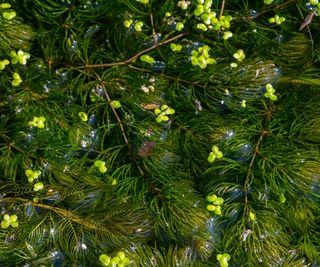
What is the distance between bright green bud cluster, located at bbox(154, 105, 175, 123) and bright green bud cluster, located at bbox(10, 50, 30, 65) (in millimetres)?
717

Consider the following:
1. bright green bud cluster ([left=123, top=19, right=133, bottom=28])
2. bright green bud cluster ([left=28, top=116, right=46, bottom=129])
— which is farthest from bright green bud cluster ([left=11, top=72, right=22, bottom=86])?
bright green bud cluster ([left=123, top=19, right=133, bottom=28])

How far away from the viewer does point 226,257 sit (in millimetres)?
2727

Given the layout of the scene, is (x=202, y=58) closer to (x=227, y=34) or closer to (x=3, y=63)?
(x=227, y=34)

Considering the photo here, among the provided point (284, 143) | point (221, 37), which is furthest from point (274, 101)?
point (221, 37)

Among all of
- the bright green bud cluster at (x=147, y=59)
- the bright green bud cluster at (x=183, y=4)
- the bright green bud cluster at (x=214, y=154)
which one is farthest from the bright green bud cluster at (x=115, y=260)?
the bright green bud cluster at (x=183, y=4)

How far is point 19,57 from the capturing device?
99.6 inches

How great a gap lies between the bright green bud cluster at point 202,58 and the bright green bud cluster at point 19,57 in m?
0.84

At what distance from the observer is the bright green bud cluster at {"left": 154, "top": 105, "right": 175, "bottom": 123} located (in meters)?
2.74

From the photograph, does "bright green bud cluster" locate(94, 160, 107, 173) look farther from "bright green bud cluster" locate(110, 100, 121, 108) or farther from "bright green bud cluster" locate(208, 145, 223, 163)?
"bright green bud cluster" locate(208, 145, 223, 163)

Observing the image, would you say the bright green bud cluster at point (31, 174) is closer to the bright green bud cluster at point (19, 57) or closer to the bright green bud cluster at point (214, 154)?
the bright green bud cluster at point (19, 57)

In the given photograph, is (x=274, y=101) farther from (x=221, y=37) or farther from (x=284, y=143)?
(x=221, y=37)

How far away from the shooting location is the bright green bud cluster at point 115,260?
8.46ft

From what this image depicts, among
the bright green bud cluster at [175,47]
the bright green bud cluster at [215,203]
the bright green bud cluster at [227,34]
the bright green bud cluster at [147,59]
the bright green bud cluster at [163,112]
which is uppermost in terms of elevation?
the bright green bud cluster at [227,34]

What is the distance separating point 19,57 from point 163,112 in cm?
79
